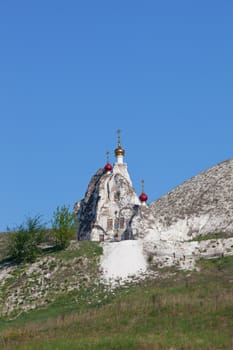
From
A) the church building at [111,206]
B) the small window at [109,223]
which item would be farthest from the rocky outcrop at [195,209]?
the small window at [109,223]

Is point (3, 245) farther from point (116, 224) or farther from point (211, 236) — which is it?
point (211, 236)

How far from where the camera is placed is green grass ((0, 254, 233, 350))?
106 ft

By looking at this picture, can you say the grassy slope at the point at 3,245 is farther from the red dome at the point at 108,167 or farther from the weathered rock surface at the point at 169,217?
the red dome at the point at 108,167

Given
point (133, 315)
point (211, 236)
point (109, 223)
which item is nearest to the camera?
point (133, 315)

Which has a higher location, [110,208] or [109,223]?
[110,208]

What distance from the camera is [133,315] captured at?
3875 cm

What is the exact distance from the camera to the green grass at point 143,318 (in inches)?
1272

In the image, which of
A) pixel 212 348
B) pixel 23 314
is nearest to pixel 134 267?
pixel 23 314

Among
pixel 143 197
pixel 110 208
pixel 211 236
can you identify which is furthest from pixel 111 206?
pixel 211 236

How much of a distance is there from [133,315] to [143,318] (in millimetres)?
980

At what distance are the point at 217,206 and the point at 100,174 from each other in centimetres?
967

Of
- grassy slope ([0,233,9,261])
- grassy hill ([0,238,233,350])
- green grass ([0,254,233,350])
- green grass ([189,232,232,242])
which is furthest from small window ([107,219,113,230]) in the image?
green grass ([0,254,233,350])

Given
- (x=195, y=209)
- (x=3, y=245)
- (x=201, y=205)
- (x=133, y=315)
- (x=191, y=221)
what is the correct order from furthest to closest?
(x=3, y=245) → (x=201, y=205) → (x=195, y=209) → (x=191, y=221) → (x=133, y=315)

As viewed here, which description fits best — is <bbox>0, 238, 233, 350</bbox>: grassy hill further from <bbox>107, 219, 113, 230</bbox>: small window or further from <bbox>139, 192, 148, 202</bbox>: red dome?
<bbox>139, 192, 148, 202</bbox>: red dome
